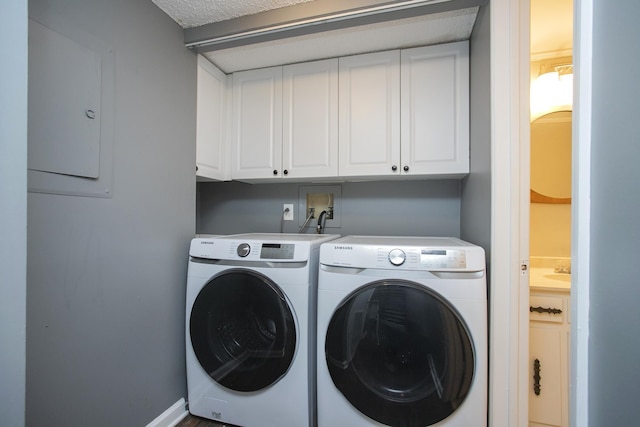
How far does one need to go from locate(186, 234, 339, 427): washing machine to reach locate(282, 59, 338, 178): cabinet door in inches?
21.9

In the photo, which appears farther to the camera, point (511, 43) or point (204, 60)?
point (204, 60)

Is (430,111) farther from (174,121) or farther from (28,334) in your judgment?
(28,334)

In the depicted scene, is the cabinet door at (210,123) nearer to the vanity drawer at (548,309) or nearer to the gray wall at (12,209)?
the gray wall at (12,209)

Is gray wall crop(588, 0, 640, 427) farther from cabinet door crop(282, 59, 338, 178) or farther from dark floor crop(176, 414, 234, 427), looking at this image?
dark floor crop(176, 414, 234, 427)

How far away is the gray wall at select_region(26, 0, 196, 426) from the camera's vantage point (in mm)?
868

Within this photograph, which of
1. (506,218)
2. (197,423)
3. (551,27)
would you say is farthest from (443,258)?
(551,27)

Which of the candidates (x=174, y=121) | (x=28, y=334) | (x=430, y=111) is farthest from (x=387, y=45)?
(x=28, y=334)

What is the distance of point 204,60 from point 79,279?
4.35 ft

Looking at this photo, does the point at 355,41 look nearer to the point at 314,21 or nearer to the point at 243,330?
the point at 314,21

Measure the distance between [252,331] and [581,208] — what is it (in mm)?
1232

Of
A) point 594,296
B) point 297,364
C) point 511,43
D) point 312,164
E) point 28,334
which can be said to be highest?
point 511,43


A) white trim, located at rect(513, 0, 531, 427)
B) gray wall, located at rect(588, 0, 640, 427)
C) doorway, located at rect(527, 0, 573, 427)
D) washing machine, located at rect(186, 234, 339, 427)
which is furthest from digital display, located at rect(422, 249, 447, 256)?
doorway, located at rect(527, 0, 573, 427)

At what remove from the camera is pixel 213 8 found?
1278 millimetres

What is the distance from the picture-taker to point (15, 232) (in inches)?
19.7
